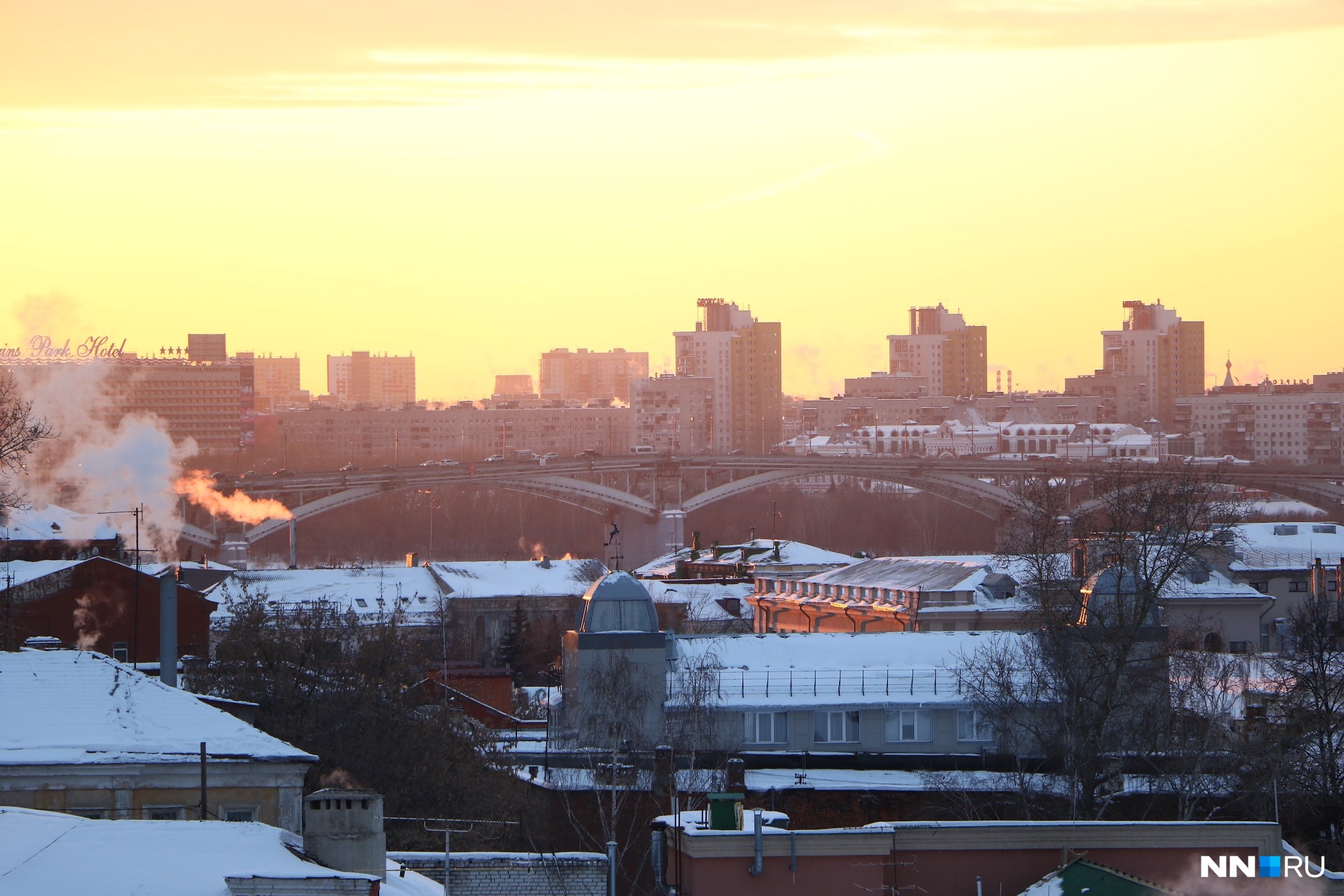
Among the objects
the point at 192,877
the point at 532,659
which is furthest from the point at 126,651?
the point at 192,877

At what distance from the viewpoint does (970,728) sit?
79.2ft

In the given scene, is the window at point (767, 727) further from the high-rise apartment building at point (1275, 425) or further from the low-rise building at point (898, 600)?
the high-rise apartment building at point (1275, 425)

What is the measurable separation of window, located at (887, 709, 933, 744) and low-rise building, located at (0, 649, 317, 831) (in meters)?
11.7

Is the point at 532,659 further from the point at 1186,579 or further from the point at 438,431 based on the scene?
the point at 438,431

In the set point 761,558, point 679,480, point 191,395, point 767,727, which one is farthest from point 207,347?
point 767,727

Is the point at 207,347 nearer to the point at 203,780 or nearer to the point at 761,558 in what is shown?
the point at 761,558

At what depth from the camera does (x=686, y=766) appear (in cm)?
2008

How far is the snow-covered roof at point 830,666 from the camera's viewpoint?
80.5 feet

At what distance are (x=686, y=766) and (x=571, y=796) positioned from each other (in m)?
1.69

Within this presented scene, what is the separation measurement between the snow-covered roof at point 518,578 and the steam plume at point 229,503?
46.9ft

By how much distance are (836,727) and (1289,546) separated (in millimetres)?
30732

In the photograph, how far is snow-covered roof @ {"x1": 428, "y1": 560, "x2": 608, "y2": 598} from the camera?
4803 cm

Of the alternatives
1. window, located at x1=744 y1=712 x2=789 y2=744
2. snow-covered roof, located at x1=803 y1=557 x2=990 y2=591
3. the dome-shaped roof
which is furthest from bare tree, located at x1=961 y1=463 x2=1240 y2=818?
snow-covered roof, located at x1=803 y1=557 x2=990 y2=591

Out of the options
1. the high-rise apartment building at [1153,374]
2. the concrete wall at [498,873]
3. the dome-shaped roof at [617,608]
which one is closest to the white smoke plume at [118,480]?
the dome-shaped roof at [617,608]
